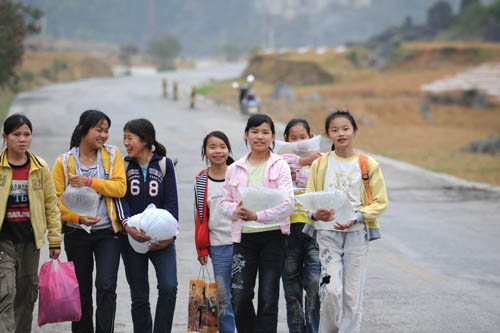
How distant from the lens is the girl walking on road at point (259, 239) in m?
4.93

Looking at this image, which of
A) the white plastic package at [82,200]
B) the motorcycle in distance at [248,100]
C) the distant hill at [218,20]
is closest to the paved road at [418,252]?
the white plastic package at [82,200]

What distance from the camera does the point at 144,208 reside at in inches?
201

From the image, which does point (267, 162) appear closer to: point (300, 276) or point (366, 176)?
point (366, 176)

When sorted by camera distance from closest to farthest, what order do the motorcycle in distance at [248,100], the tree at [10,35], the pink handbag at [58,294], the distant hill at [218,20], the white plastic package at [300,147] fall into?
the pink handbag at [58,294] < the white plastic package at [300,147] < the tree at [10,35] < the motorcycle in distance at [248,100] < the distant hill at [218,20]

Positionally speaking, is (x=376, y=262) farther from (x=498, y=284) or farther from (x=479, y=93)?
(x=479, y=93)

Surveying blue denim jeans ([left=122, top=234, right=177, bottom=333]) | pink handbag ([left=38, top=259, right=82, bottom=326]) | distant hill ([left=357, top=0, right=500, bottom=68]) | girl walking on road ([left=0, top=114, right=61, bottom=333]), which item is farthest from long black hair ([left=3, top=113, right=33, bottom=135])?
distant hill ([left=357, top=0, right=500, bottom=68])

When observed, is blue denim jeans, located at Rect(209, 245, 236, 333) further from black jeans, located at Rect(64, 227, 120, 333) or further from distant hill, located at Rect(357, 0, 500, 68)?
distant hill, located at Rect(357, 0, 500, 68)

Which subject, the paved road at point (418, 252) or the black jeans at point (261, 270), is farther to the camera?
the paved road at point (418, 252)

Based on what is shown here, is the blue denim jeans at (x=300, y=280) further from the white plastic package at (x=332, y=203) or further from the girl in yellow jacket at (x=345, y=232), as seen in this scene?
the white plastic package at (x=332, y=203)

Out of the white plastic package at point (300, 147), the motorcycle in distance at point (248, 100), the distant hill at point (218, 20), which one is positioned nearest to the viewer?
the white plastic package at point (300, 147)

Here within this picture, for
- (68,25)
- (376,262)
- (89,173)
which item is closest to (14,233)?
(89,173)

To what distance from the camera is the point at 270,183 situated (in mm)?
4945

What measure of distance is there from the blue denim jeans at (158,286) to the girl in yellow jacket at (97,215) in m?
0.13

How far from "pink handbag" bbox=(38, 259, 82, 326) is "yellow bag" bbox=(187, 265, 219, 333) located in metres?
0.78
